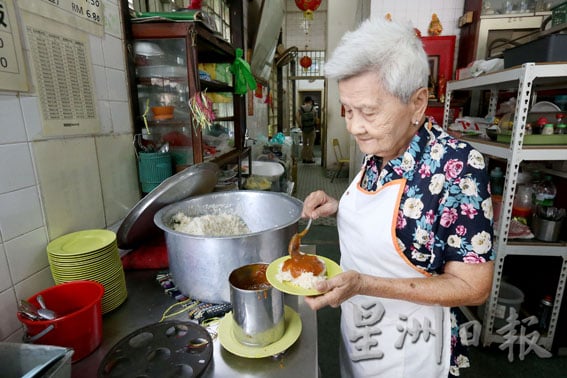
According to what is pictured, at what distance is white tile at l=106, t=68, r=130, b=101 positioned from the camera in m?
1.62

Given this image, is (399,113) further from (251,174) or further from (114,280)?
(251,174)

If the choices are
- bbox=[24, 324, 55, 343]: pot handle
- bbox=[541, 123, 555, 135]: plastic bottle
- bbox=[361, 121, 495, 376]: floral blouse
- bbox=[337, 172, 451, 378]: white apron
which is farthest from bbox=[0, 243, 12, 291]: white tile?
bbox=[541, 123, 555, 135]: plastic bottle

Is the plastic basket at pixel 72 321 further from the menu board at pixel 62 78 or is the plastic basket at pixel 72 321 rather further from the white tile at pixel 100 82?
the white tile at pixel 100 82

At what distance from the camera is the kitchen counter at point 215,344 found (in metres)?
0.96

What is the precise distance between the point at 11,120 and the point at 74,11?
2.01ft

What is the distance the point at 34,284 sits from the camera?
117cm

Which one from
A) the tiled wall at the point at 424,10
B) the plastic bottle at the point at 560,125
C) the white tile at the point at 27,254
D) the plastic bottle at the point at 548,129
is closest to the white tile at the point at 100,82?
the white tile at the point at 27,254

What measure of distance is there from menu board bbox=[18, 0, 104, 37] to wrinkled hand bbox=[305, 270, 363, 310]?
4.60 ft

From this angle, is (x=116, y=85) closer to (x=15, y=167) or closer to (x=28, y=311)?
(x=15, y=167)

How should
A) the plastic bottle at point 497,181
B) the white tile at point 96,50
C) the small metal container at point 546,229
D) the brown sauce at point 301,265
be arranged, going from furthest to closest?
the plastic bottle at point 497,181 < the small metal container at point 546,229 < the white tile at point 96,50 < the brown sauce at point 301,265

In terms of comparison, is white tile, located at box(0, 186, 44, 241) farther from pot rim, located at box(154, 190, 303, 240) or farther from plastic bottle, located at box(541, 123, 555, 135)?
plastic bottle, located at box(541, 123, 555, 135)

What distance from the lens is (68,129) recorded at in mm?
1329

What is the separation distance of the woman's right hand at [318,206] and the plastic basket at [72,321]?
82 cm

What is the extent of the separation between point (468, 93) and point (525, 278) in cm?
194
